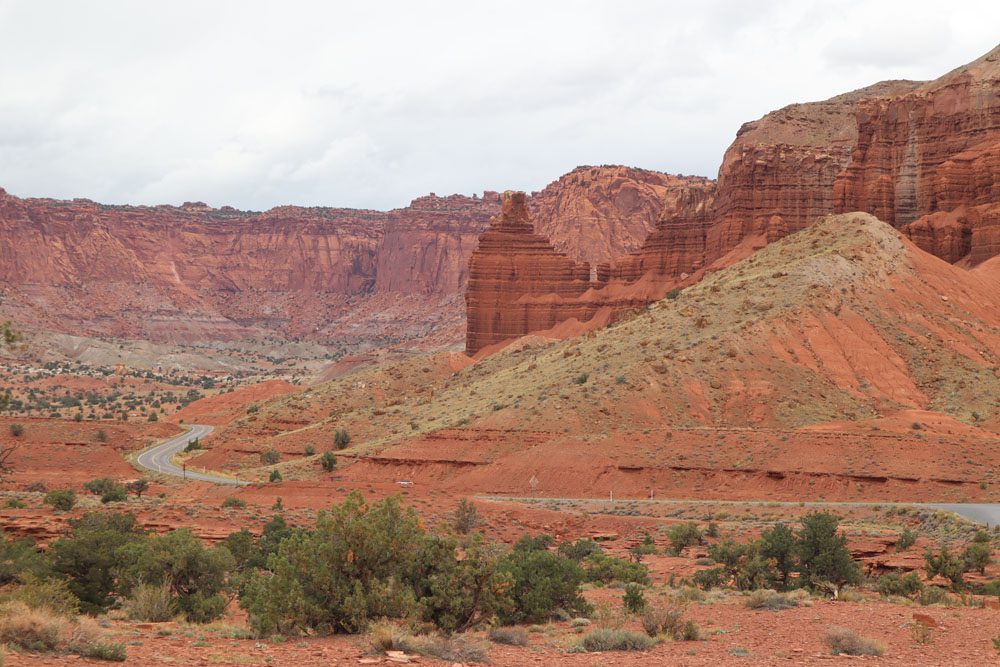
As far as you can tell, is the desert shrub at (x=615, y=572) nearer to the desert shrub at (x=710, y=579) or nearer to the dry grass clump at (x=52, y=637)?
the desert shrub at (x=710, y=579)

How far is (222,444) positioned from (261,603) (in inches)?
2078

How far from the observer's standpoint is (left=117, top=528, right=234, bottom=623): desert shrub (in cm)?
2559

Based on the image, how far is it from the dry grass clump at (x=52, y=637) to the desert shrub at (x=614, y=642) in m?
6.44

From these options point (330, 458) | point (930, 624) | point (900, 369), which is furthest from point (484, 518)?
point (900, 369)

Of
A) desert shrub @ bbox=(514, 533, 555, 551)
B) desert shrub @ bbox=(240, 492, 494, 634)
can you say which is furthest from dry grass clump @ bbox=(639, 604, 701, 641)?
desert shrub @ bbox=(514, 533, 555, 551)

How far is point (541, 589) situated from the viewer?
76.9 ft

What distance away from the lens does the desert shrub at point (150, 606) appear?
906 inches

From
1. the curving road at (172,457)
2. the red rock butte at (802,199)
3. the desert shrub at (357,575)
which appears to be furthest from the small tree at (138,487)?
the red rock butte at (802,199)

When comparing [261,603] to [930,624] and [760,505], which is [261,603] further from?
[760,505]

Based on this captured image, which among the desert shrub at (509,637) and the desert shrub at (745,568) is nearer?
the desert shrub at (509,637)

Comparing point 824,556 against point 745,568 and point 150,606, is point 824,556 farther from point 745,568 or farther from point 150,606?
point 150,606

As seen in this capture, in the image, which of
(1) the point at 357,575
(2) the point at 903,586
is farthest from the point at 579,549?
(1) the point at 357,575

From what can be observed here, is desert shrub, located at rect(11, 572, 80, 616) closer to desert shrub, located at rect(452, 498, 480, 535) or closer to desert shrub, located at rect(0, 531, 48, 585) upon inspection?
desert shrub, located at rect(0, 531, 48, 585)

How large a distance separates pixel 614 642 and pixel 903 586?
34.6ft
